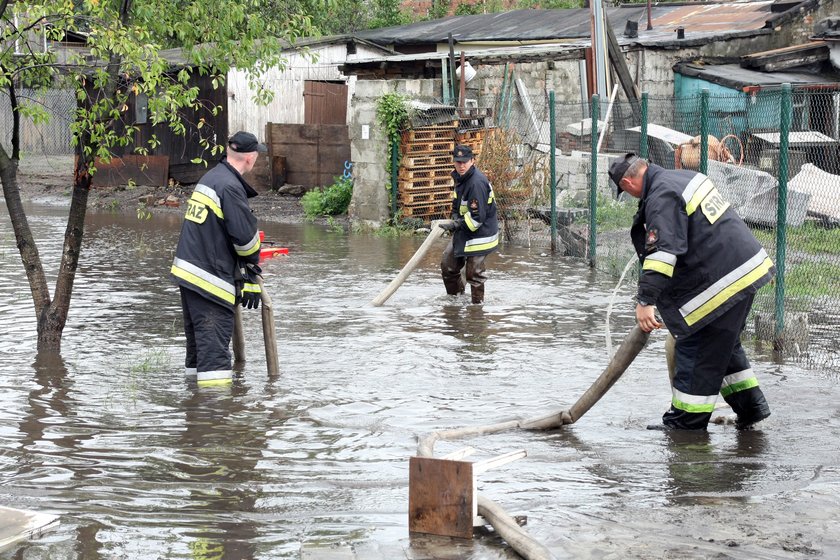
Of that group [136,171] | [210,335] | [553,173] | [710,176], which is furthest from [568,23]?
[210,335]

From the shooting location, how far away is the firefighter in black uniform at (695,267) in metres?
6.35

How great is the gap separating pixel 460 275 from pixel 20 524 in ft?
25.4

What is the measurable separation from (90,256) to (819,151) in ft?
36.4

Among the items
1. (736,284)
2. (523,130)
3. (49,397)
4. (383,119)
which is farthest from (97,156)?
(523,130)

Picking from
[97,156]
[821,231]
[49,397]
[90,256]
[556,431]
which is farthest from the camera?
[90,256]

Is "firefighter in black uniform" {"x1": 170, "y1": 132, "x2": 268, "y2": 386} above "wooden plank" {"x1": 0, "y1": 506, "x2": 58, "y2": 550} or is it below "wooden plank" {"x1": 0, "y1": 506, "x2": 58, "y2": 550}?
above

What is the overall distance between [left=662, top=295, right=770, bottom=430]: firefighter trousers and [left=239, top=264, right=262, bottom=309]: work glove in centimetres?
303

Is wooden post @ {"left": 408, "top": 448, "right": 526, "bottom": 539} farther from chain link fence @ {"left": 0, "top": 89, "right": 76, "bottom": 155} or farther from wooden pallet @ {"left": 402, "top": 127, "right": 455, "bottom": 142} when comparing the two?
chain link fence @ {"left": 0, "top": 89, "right": 76, "bottom": 155}

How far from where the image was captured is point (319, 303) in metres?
11.9

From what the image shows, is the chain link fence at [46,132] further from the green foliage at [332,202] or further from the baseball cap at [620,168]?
the baseball cap at [620,168]

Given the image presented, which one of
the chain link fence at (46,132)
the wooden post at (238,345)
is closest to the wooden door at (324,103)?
the chain link fence at (46,132)

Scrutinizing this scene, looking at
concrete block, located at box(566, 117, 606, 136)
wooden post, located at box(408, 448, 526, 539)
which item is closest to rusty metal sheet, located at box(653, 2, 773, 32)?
concrete block, located at box(566, 117, 606, 136)

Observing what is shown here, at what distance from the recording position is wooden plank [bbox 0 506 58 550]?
4.86 m

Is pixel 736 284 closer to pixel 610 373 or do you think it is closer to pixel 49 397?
pixel 610 373
